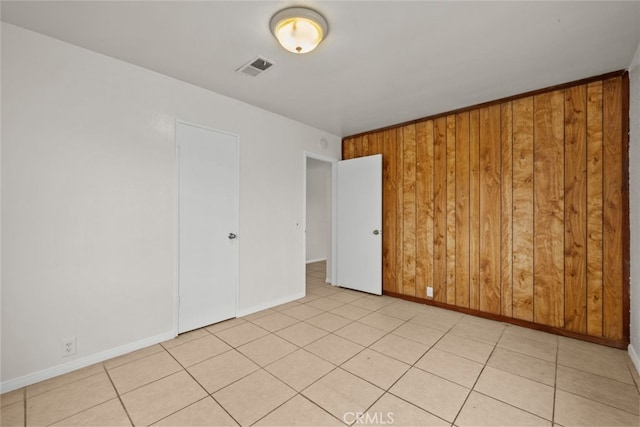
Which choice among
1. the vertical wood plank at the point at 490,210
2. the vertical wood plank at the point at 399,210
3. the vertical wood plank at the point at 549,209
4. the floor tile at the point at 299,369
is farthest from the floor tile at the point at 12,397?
the vertical wood plank at the point at 549,209

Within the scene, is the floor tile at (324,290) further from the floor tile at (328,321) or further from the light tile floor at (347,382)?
the light tile floor at (347,382)

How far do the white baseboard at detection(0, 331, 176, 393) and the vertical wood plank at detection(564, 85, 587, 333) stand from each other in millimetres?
3968

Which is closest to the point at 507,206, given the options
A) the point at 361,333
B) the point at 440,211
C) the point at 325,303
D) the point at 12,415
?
the point at 440,211

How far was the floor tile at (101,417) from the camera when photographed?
1.60 m

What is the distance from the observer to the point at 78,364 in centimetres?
214

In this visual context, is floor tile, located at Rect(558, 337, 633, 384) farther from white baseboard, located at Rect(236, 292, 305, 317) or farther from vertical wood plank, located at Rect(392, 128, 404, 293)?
white baseboard, located at Rect(236, 292, 305, 317)

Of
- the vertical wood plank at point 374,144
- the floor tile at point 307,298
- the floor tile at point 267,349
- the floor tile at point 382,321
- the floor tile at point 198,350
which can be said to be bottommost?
the floor tile at point 198,350

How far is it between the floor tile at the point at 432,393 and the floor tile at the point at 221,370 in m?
1.13

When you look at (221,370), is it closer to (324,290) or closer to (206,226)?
(206,226)

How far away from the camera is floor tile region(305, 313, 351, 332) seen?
2943 mm

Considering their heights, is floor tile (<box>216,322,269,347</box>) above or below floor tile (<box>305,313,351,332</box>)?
below

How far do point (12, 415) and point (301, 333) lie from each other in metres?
2.03

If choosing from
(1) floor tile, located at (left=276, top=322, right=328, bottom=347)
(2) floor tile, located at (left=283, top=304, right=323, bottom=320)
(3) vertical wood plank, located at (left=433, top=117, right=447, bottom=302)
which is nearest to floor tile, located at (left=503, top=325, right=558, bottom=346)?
(3) vertical wood plank, located at (left=433, top=117, right=447, bottom=302)

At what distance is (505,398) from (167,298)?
2.88m
